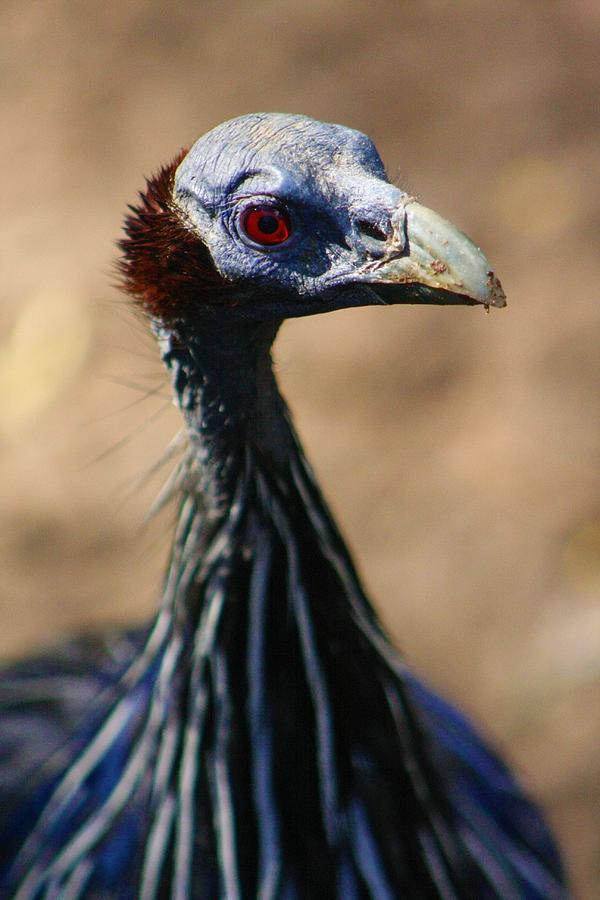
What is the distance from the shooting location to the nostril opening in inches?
50.8

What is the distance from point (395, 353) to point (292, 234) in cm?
208

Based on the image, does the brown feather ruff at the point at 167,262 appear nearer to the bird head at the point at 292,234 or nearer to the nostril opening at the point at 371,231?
the bird head at the point at 292,234

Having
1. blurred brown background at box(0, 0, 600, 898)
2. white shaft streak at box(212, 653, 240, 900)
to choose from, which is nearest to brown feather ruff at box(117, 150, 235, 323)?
white shaft streak at box(212, 653, 240, 900)

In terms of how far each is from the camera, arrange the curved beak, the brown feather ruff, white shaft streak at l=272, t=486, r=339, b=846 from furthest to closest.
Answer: white shaft streak at l=272, t=486, r=339, b=846
the brown feather ruff
the curved beak

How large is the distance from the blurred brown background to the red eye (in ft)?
4.15

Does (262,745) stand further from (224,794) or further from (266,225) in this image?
(266,225)

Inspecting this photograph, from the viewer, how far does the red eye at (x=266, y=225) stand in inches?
51.9

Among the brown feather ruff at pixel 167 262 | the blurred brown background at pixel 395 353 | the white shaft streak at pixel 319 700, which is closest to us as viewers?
the brown feather ruff at pixel 167 262

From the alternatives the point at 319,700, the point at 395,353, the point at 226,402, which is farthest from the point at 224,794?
the point at 395,353

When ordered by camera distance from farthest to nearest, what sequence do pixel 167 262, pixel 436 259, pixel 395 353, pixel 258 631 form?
pixel 395 353, pixel 258 631, pixel 167 262, pixel 436 259

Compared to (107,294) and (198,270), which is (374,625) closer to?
(198,270)

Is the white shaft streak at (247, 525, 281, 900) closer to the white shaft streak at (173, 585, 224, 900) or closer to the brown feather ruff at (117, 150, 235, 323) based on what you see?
the white shaft streak at (173, 585, 224, 900)

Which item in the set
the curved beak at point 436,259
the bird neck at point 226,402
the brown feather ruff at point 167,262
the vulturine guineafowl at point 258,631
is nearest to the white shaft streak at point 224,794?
the vulturine guineafowl at point 258,631

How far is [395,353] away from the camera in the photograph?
339cm
